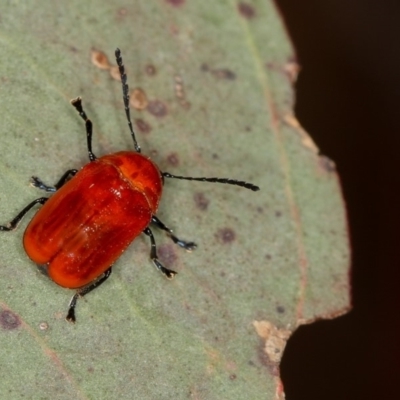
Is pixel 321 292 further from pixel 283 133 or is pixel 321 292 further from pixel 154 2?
pixel 154 2

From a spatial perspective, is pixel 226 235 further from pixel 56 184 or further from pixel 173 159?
pixel 56 184

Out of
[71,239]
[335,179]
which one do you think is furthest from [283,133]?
[71,239]

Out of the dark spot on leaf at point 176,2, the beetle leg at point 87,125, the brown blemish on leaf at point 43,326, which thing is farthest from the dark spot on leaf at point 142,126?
the brown blemish on leaf at point 43,326

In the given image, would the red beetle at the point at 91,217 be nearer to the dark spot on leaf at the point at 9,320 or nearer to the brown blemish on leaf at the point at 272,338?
the dark spot on leaf at the point at 9,320

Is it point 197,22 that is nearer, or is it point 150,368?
point 150,368

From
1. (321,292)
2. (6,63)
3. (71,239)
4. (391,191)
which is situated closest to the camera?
(71,239)

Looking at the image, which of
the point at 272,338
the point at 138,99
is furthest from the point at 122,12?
the point at 272,338
